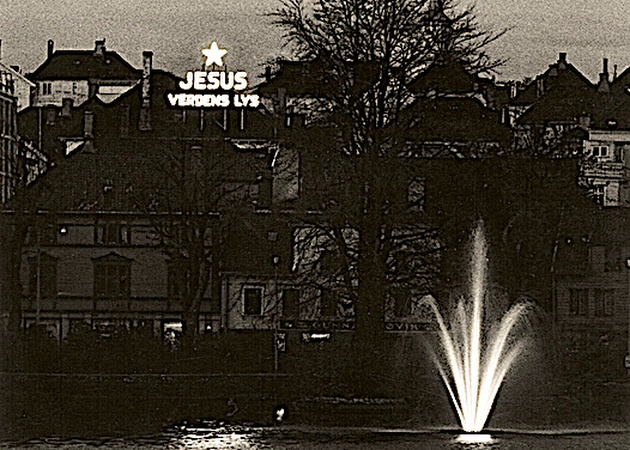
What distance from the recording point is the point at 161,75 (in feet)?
378

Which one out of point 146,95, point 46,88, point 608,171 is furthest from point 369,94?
point 46,88

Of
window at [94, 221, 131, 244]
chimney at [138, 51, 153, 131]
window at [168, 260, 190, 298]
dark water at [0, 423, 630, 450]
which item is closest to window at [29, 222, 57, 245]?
window at [94, 221, 131, 244]

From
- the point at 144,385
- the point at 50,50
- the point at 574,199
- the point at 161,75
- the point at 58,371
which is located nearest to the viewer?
the point at 144,385

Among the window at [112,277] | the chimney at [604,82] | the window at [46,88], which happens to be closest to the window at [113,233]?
the window at [112,277]

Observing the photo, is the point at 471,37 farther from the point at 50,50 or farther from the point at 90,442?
the point at 50,50

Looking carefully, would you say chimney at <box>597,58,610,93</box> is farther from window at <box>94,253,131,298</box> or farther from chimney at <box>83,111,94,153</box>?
window at <box>94,253,131,298</box>

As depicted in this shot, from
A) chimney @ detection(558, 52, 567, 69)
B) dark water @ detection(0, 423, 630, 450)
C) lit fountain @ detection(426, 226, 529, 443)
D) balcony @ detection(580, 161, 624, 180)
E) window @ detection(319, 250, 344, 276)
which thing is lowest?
dark water @ detection(0, 423, 630, 450)

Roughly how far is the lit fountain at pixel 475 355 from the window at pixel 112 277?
24.6 metres

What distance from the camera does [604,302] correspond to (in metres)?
84.1

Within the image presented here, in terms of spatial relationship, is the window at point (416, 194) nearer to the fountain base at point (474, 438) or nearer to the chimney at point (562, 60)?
the fountain base at point (474, 438)

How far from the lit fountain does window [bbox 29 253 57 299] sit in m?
26.3

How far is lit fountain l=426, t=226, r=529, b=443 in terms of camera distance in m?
32.3

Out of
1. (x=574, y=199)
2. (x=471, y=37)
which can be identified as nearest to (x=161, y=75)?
(x=574, y=199)

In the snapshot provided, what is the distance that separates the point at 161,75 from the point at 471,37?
73.9 m
